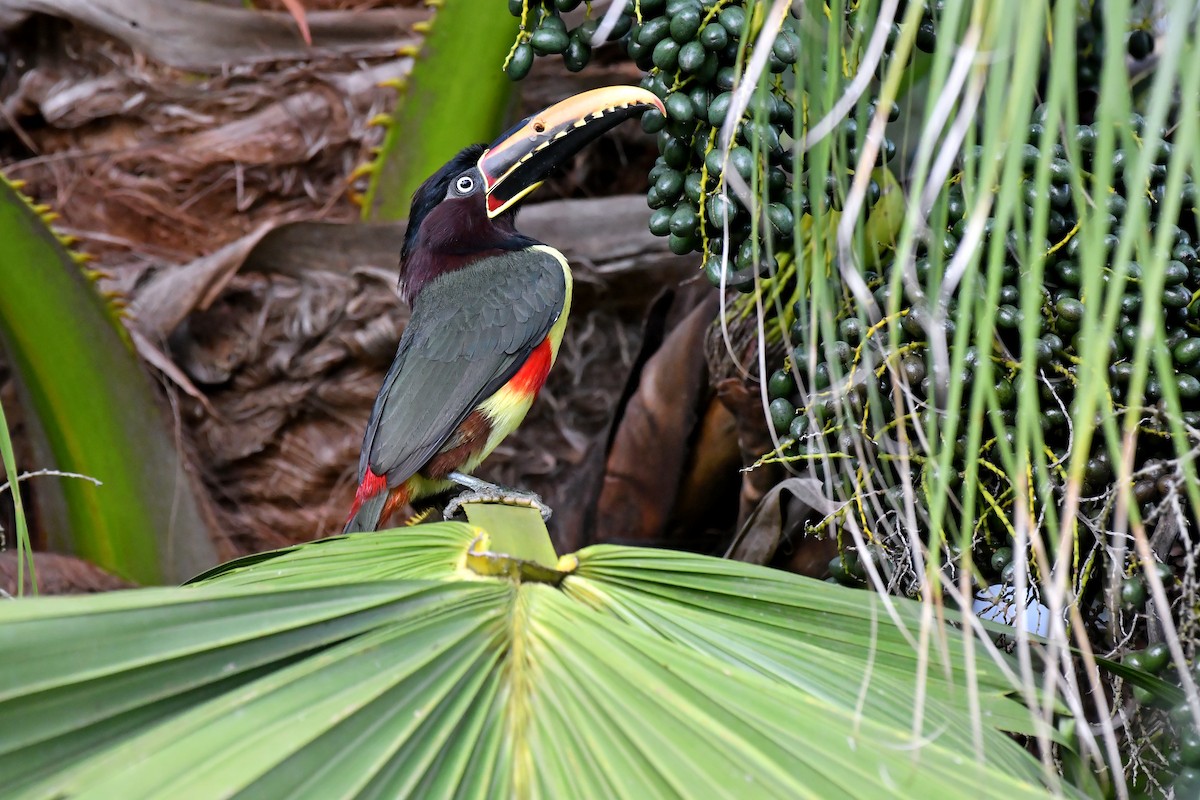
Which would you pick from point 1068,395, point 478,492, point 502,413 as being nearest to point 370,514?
point 478,492

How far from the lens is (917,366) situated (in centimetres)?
116

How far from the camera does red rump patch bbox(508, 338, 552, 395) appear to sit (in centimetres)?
178

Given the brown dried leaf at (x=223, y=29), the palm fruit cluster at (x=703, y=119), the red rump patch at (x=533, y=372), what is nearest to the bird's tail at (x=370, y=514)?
the red rump patch at (x=533, y=372)

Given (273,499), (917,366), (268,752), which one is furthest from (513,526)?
(273,499)

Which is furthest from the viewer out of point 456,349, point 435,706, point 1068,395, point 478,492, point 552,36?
point 456,349

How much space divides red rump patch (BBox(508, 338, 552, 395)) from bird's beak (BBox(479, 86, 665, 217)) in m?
0.26

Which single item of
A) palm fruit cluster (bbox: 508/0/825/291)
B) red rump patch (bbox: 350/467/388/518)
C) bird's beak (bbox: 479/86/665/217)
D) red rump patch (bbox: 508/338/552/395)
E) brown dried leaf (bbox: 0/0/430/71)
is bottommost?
red rump patch (bbox: 350/467/388/518)

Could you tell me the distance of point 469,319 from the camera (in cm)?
177

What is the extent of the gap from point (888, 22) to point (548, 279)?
1.29m

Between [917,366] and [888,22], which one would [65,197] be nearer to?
[917,366]

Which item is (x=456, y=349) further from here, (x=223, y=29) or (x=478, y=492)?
(x=223, y=29)

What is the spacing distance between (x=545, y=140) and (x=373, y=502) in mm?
641

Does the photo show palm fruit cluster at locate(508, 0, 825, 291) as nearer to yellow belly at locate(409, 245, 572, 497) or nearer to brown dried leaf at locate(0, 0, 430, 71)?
yellow belly at locate(409, 245, 572, 497)

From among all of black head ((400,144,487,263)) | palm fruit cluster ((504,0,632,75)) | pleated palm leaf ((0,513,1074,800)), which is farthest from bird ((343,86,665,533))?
pleated palm leaf ((0,513,1074,800))
